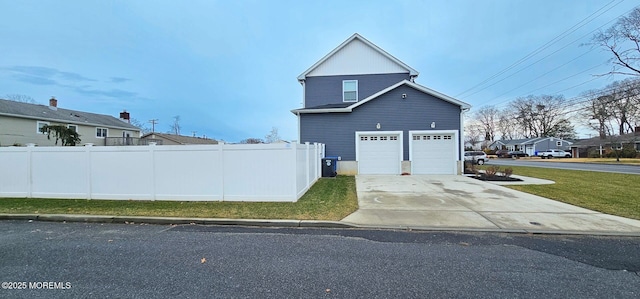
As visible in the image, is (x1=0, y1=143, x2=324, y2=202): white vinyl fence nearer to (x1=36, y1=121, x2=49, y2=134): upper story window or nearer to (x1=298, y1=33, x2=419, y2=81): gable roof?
(x1=298, y1=33, x2=419, y2=81): gable roof

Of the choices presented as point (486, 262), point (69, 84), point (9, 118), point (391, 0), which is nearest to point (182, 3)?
point (391, 0)

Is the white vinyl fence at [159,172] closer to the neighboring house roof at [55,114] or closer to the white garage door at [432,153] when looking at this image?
the white garage door at [432,153]

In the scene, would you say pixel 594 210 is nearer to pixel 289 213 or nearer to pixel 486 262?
pixel 486 262

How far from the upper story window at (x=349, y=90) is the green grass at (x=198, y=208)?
11.3 metres

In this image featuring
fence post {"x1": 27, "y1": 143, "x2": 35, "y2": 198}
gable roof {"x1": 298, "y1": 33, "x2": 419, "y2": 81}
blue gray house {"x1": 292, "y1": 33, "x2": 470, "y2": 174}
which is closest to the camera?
fence post {"x1": 27, "y1": 143, "x2": 35, "y2": 198}

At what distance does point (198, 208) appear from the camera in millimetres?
6398

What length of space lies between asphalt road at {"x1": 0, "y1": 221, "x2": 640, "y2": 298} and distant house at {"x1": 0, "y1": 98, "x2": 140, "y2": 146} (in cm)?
2497

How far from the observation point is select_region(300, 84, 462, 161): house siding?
14.1 m

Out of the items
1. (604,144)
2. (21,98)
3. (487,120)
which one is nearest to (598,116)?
(604,144)

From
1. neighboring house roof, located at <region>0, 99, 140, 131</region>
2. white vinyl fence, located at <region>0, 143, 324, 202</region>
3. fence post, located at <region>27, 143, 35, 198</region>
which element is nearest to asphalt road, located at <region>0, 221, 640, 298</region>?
white vinyl fence, located at <region>0, 143, 324, 202</region>

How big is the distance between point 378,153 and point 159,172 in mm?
10804

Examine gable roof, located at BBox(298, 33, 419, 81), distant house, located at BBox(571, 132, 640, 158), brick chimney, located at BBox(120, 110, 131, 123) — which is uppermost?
gable roof, located at BBox(298, 33, 419, 81)

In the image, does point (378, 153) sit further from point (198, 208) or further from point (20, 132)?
point (20, 132)

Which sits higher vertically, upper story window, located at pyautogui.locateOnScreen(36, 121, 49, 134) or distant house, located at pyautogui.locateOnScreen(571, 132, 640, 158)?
upper story window, located at pyautogui.locateOnScreen(36, 121, 49, 134)
